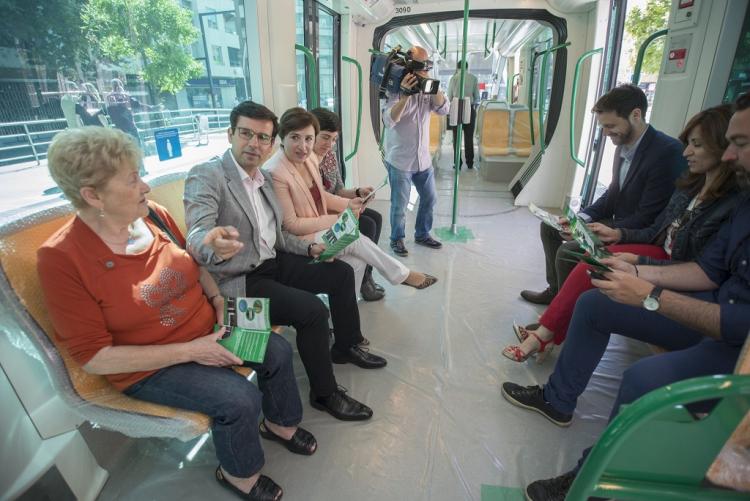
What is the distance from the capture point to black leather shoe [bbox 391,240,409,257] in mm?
3654

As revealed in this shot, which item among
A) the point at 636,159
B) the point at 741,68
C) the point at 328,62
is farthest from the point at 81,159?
the point at 328,62

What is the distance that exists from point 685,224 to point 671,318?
61cm

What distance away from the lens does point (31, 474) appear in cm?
122

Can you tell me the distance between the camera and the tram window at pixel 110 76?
1.41m

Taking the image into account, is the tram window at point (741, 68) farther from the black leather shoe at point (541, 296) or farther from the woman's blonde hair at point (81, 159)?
the woman's blonde hair at point (81, 159)

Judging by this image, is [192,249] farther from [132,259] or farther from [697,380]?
[697,380]

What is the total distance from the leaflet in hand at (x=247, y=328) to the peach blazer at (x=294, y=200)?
2.41 ft

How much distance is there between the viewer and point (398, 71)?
3.11 m

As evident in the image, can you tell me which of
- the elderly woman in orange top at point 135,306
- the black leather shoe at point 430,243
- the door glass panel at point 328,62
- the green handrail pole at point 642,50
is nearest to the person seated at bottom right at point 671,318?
the elderly woman in orange top at point 135,306

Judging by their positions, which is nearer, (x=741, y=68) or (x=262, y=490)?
(x=262, y=490)

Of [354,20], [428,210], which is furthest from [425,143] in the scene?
[354,20]

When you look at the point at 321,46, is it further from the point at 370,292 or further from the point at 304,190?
the point at 370,292

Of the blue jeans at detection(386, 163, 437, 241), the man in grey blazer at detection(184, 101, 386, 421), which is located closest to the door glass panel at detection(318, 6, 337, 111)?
the blue jeans at detection(386, 163, 437, 241)

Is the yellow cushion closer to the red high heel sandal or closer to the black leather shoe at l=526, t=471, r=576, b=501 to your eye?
the red high heel sandal
